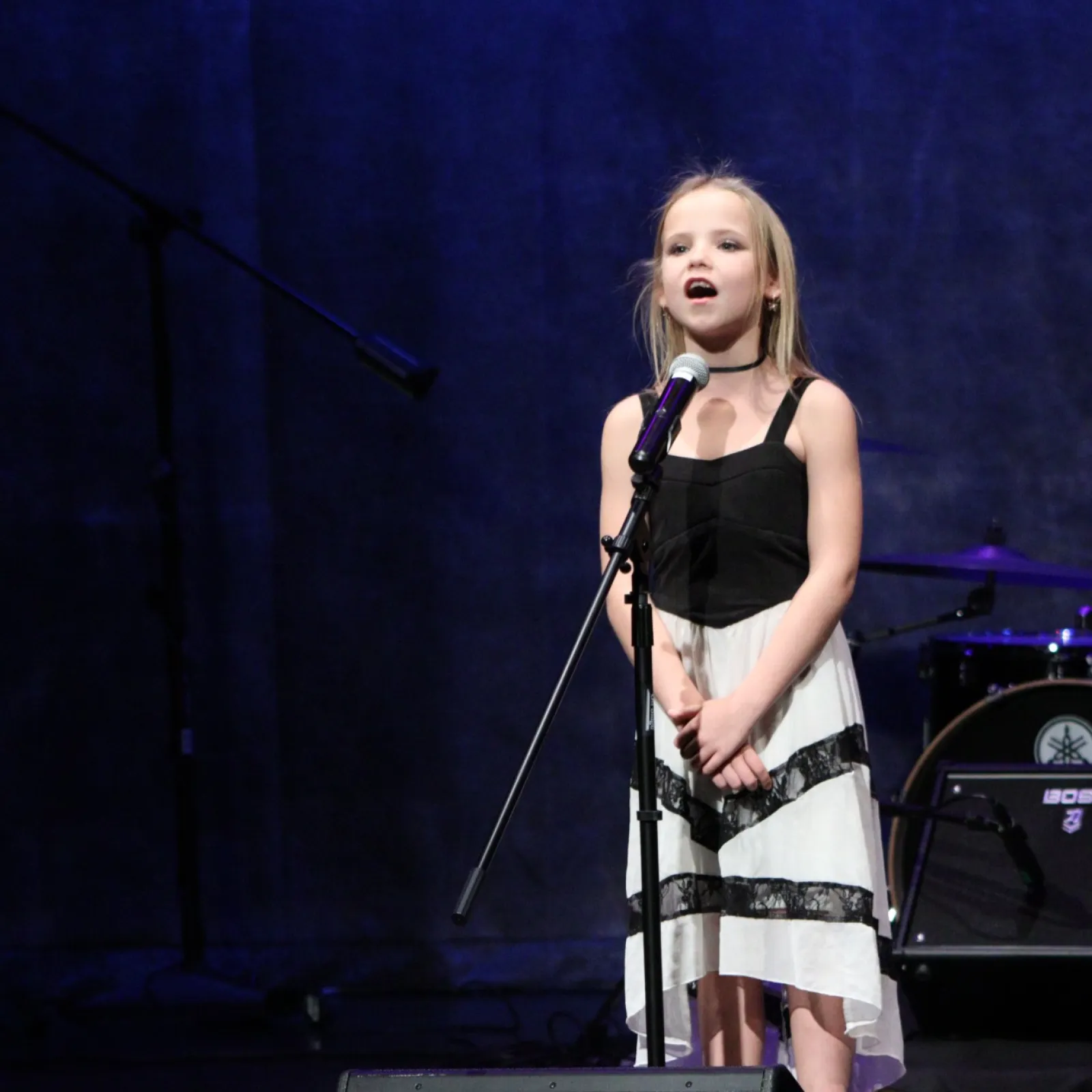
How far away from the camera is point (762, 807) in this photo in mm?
1908

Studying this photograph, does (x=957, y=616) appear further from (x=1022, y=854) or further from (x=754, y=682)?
(x=754, y=682)

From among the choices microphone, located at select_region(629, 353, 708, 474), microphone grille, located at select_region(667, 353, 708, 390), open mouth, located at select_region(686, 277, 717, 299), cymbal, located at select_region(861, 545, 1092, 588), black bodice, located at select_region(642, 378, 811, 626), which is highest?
open mouth, located at select_region(686, 277, 717, 299)

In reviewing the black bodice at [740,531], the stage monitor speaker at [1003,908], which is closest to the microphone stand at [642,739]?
the black bodice at [740,531]

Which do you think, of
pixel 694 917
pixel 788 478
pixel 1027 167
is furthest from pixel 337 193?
pixel 694 917

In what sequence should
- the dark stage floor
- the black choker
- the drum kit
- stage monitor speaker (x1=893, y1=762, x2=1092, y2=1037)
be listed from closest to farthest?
the black choker → the dark stage floor → stage monitor speaker (x1=893, y1=762, x2=1092, y2=1037) → the drum kit

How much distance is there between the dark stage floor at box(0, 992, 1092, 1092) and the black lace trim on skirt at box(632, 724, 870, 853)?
1205 mm

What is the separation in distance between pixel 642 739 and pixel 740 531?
33cm

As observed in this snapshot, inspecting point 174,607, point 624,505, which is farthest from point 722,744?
point 174,607

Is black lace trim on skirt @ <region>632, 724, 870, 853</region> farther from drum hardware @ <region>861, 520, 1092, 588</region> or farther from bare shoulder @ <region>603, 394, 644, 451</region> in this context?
drum hardware @ <region>861, 520, 1092, 588</region>

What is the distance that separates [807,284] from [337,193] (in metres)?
1.35

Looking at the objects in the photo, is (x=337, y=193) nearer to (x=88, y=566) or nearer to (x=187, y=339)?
(x=187, y=339)

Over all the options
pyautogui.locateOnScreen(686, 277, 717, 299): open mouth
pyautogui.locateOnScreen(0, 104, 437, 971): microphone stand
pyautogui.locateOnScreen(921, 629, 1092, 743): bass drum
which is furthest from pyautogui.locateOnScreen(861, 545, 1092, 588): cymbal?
pyautogui.locateOnScreen(0, 104, 437, 971): microphone stand

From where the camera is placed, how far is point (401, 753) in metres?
4.25

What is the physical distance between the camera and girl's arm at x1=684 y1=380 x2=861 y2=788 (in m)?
1.89
